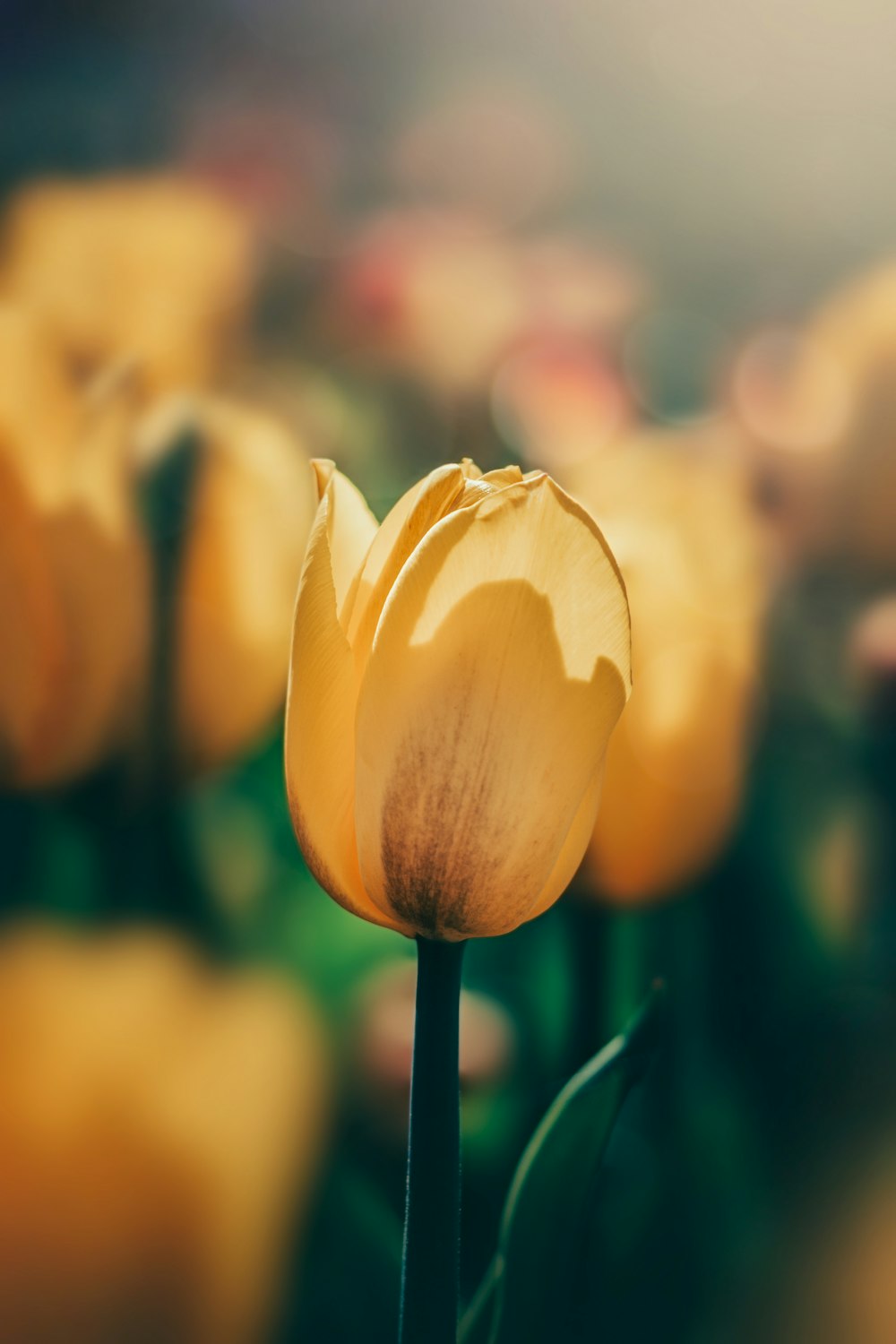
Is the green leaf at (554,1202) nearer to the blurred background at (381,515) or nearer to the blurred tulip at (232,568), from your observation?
the blurred background at (381,515)

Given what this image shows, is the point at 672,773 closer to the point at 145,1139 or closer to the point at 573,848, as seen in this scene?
the point at 573,848

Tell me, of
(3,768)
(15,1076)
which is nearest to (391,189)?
(3,768)

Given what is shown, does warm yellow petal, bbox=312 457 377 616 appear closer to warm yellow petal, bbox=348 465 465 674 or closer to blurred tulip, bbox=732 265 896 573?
warm yellow petal, bbox=348 465 465 674

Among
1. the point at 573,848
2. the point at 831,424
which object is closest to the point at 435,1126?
the point at 573,848

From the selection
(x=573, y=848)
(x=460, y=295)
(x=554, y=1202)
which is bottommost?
(x=554, y=1202)

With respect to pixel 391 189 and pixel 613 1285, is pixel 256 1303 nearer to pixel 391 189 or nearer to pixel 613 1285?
pixel 613 1285

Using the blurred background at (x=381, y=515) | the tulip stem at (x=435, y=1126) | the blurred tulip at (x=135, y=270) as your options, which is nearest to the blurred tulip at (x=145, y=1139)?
the blurred background at (x=381, y=515)
